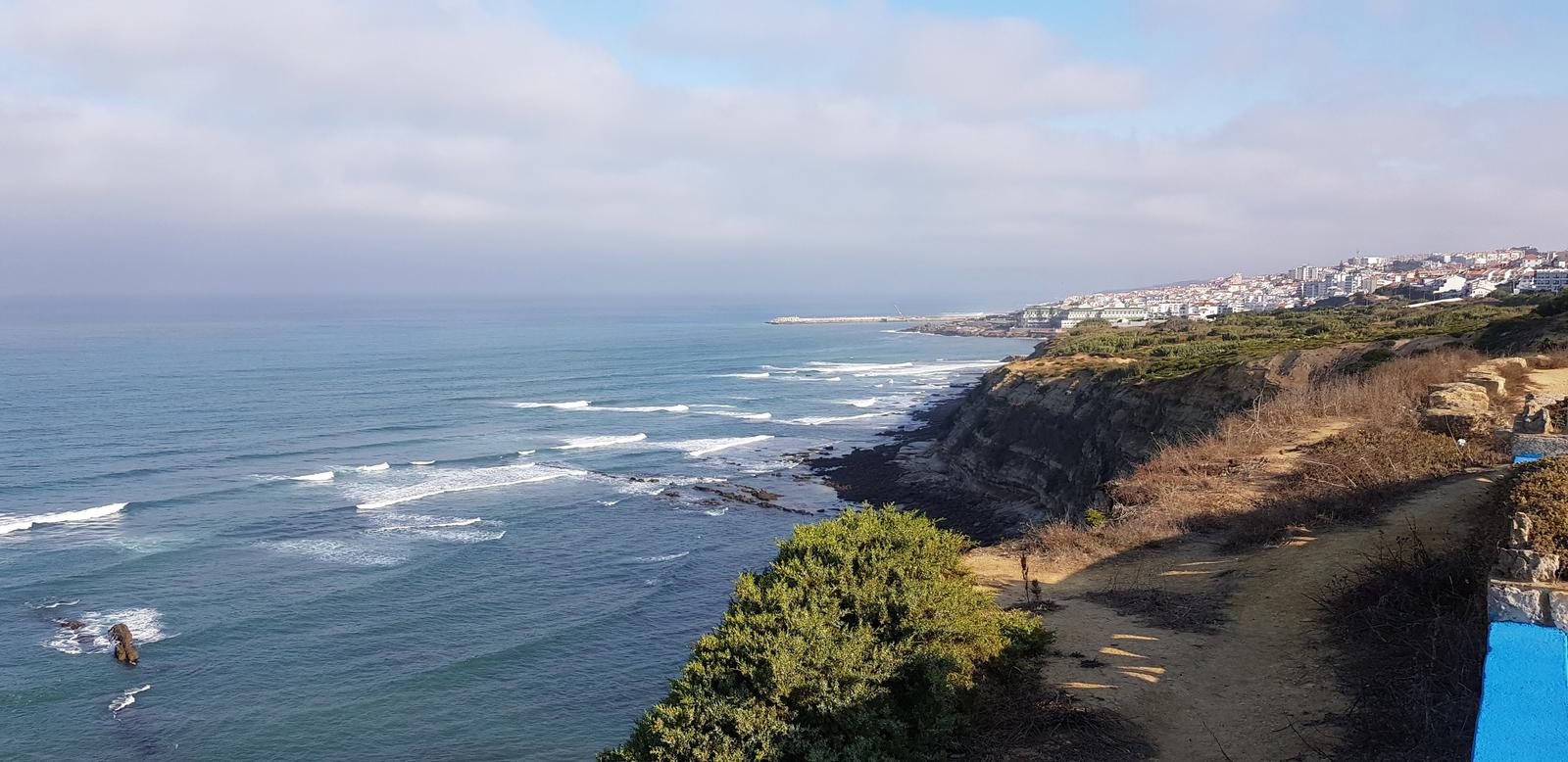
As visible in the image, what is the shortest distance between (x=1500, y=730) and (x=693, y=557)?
31.3m

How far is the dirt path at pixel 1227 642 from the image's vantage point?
350 inches

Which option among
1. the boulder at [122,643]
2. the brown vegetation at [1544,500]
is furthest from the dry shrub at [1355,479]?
the boulder at [122,643]

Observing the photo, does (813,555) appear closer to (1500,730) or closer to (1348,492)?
(1500,730)

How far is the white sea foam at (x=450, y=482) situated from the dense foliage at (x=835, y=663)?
3756 cm

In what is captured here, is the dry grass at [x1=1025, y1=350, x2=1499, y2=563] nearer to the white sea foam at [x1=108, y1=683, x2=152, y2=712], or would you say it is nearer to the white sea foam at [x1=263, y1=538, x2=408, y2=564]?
the white sea foam at [x1=108, y1=683, x2=152, y2=712]

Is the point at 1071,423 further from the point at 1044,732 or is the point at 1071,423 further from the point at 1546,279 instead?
the point at 1546,279

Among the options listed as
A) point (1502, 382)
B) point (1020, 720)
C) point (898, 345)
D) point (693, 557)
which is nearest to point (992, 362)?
point (898, 345)

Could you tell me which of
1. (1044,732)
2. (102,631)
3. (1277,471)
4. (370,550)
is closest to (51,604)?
(102,631)

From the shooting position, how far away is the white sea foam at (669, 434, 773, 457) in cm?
5731

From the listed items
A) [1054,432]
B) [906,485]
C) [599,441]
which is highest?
[1054,432]

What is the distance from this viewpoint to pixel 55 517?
129 ft

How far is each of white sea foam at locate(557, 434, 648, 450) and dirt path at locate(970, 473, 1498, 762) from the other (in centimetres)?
4439

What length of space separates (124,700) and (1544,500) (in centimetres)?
2951

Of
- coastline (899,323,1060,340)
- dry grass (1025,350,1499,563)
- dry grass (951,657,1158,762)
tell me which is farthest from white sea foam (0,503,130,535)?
coastline (899,323,1060,340)
